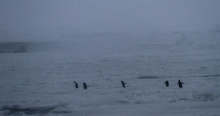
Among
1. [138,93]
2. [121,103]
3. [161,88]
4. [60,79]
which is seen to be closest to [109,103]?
[121,103]

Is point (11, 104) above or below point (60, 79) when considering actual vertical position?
Answer: below

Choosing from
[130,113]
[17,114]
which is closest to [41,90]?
[17,114]

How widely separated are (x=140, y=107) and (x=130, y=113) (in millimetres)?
542

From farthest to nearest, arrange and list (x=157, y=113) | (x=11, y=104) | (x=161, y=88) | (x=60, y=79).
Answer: (x=60, y=79), (x=161, y=88), (x=11, y=104), (x=157, y=113)

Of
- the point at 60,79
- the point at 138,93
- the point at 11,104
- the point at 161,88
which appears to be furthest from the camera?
the point at 60,79

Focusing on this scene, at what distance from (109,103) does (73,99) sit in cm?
141

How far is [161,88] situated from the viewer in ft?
29.3

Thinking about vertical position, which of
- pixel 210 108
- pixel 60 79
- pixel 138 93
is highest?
pixel 60 79

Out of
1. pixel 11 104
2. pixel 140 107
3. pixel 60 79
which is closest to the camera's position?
pixel 140 107

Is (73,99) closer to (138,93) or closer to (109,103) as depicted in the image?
(109,103)

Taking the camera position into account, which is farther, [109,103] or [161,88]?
[161,88]

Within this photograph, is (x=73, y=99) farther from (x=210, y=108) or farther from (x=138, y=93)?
(x=210, y=108)

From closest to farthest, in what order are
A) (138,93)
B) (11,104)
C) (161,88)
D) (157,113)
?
(157,113), (11,104), (138,93), (161,88)

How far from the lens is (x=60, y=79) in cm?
1174
